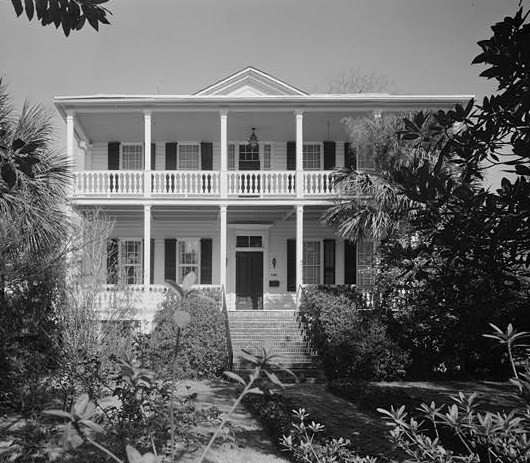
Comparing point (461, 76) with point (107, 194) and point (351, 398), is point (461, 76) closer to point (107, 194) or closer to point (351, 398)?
point (351, 398)

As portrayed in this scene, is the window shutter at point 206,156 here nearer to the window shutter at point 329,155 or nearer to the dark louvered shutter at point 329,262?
the window shutter at point 329,155

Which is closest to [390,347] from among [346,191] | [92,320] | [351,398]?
[351,398]

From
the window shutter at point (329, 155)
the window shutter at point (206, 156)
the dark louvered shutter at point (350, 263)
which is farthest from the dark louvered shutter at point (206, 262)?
the window shutter at point (329, 155)

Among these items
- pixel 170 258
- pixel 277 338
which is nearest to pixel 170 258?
pixel 170 258

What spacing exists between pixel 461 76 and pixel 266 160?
15766mm

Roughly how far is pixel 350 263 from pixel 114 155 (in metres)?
9.42

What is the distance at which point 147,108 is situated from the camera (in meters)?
17.1

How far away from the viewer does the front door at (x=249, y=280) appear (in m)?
19.6

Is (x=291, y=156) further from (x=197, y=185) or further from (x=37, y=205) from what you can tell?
(x=37, y=205)

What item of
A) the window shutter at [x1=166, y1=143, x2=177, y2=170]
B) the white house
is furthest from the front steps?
the window shutter at [x1=166, y1=143, x2=177, y2=170]

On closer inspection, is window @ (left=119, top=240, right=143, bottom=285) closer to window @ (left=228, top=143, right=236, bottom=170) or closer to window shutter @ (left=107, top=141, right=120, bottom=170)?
window shutter @ (left=107, top=141, right=120, bottom=170)

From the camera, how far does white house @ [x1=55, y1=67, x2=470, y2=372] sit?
17156 millimetres

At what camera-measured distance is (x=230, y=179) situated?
17.9 metres

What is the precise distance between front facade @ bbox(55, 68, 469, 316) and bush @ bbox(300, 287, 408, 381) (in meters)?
3.62
